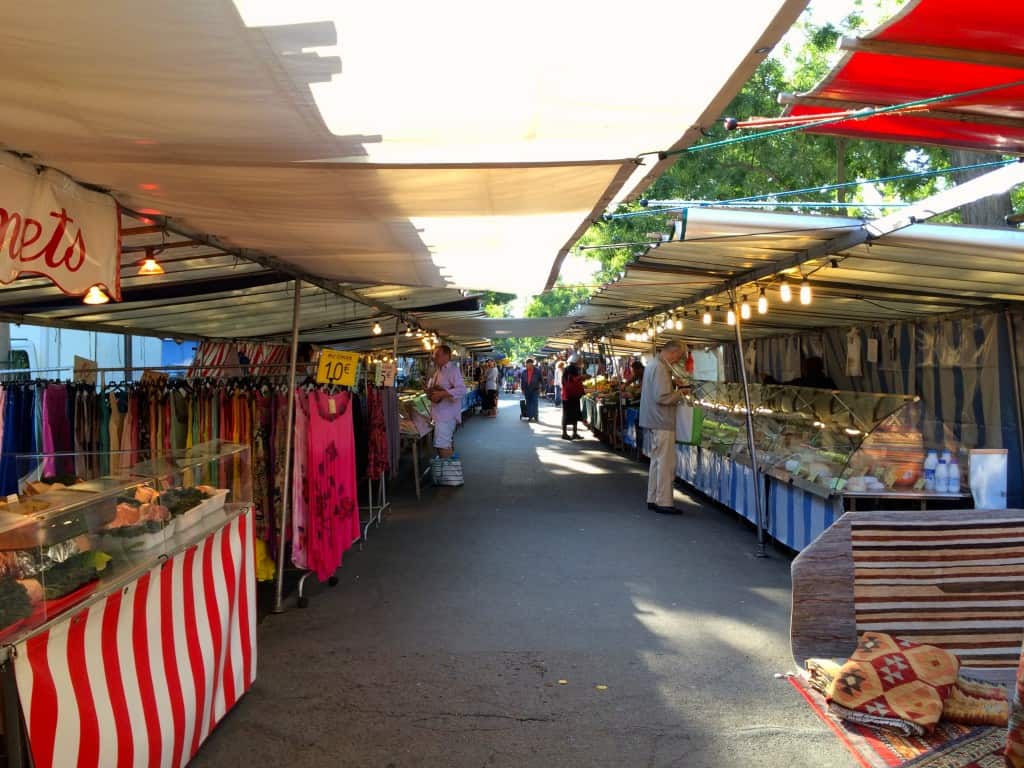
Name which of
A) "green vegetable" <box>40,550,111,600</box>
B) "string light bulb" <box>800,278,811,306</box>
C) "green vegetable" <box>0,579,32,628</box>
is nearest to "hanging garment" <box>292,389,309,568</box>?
"green vegetable" <box>40,550,111,600</box>

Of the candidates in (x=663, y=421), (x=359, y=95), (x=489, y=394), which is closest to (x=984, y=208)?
(x=663, y=421)

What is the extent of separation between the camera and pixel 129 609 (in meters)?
3.23

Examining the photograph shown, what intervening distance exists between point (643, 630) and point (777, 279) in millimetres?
4446

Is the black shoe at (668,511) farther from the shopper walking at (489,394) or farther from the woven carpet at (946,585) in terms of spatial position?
the shopper walking at (489,394)

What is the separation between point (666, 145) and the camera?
3293mm

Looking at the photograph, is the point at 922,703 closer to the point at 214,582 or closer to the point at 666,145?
the point at 666,145

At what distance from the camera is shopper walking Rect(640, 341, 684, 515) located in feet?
32.4

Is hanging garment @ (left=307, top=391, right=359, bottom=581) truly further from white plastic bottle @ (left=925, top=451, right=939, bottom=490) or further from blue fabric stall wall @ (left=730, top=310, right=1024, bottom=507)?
blue fabric stall wall @ (left=730, top=310, right=1024, bottom=507)

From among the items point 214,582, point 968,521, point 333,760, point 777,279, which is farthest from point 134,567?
point 777,279

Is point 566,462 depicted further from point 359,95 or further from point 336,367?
point 359,95

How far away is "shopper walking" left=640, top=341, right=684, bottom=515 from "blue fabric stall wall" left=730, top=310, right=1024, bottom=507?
2.91 metres

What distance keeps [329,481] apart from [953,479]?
549 cm

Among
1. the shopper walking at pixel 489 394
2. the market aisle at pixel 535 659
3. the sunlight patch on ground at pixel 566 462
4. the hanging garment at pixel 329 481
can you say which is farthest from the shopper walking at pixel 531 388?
the hanging garment at pixel 329 481

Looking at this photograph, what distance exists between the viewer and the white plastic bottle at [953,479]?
21.8 feet
